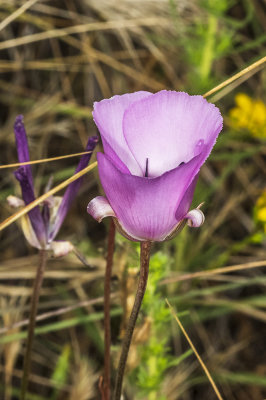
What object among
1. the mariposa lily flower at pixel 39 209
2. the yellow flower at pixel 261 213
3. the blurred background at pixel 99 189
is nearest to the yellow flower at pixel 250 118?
the blurred background at pixel 99 189

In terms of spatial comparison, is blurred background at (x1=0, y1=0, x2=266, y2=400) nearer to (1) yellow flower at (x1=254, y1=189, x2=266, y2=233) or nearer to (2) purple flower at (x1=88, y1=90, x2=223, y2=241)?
(1) yellow flower at (x1=254, y1=189, x2=266, y2=233)

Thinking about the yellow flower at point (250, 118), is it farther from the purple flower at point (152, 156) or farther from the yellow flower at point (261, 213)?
the purple flower at point (152, 156)

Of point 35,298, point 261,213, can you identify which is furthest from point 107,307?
point 261,213

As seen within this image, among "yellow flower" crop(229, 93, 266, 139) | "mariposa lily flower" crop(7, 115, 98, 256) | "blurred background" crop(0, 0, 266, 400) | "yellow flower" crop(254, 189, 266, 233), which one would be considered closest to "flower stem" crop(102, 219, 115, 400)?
"mariposa lily flower" crop(7, 115, 98, 256)

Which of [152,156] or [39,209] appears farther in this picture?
[39,209]

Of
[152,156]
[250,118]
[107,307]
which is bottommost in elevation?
[107,307]

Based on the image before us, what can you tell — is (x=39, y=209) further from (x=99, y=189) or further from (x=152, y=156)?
(x=99, y=189)

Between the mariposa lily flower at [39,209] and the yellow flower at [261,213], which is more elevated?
the mariposa lily flower at [39,209]
